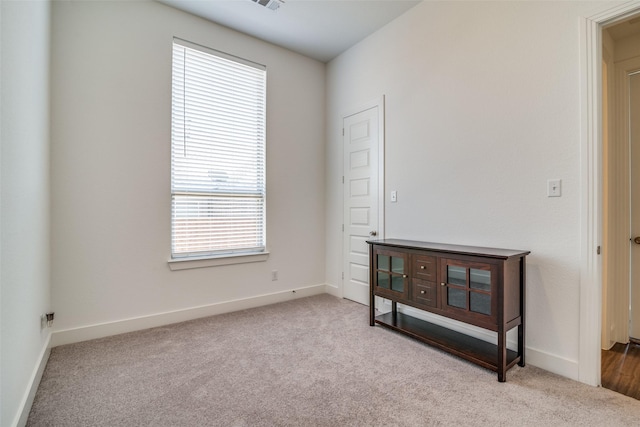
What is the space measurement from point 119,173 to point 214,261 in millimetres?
1270

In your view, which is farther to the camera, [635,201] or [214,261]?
[214,261]

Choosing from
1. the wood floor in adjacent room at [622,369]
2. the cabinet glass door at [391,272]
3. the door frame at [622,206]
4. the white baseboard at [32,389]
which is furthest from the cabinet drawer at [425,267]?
the white baseboard at [32,389]

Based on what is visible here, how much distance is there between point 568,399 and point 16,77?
11.9 ft

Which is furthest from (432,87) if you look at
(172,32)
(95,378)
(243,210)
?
(95,378)

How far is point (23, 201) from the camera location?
1807 mm

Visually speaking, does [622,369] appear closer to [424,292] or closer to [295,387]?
[424,292]

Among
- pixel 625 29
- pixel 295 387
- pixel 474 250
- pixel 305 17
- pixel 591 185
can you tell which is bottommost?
pixel 295 387

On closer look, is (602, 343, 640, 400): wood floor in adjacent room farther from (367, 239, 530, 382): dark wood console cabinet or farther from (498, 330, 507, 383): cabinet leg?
(498, 330, 507, 383): cabinet leg

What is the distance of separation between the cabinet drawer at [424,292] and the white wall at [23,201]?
256 centimetres

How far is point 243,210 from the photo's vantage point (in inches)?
146

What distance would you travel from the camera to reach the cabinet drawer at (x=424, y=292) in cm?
251

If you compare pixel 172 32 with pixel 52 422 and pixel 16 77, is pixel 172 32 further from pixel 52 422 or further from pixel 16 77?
pixel 52 422

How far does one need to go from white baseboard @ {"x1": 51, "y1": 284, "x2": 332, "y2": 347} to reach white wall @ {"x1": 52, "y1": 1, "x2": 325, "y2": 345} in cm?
1

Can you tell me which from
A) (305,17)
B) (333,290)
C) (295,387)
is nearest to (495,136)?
(305,17)
